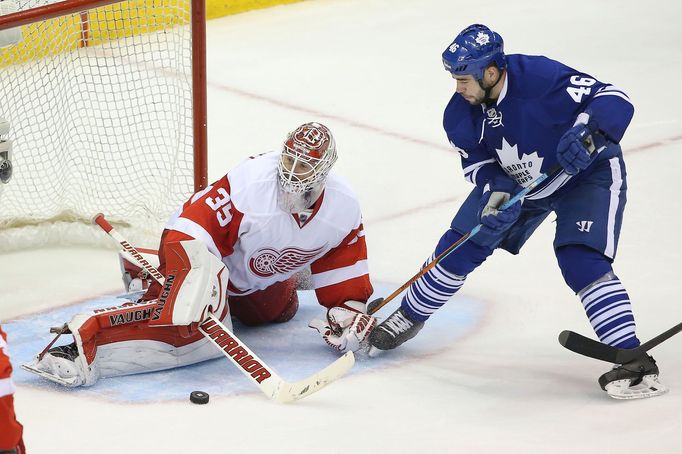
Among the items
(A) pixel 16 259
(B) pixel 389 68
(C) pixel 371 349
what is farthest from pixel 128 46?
(B) pixel 389 68

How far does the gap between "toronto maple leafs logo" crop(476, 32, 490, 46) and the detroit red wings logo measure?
766 mm

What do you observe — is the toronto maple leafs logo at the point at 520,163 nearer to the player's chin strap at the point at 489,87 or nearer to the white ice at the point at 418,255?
the player's chin strap at the point at 489,87

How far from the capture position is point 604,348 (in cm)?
336

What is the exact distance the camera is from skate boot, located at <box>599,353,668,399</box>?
3350 mm

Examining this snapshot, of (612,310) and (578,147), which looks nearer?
(578,147)

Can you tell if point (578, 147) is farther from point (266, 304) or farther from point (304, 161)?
point (266, 304)

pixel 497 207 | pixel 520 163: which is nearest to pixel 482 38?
pixel 520 163

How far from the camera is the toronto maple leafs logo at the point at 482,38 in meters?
3.39

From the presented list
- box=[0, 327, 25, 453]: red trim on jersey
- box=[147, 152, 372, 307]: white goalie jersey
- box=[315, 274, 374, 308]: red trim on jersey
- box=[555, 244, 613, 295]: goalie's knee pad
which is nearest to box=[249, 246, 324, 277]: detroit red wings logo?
box=[147, 152, 372, 307]: white goalie jersey

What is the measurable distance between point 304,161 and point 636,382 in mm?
1031

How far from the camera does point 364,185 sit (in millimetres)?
5363

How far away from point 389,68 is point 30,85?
2.75 m

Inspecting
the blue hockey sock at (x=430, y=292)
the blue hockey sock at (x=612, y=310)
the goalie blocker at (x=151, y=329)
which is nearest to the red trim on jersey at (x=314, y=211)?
A: the goalie blocker at (x=151, y=329)

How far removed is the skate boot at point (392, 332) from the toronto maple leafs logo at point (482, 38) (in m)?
0.85
